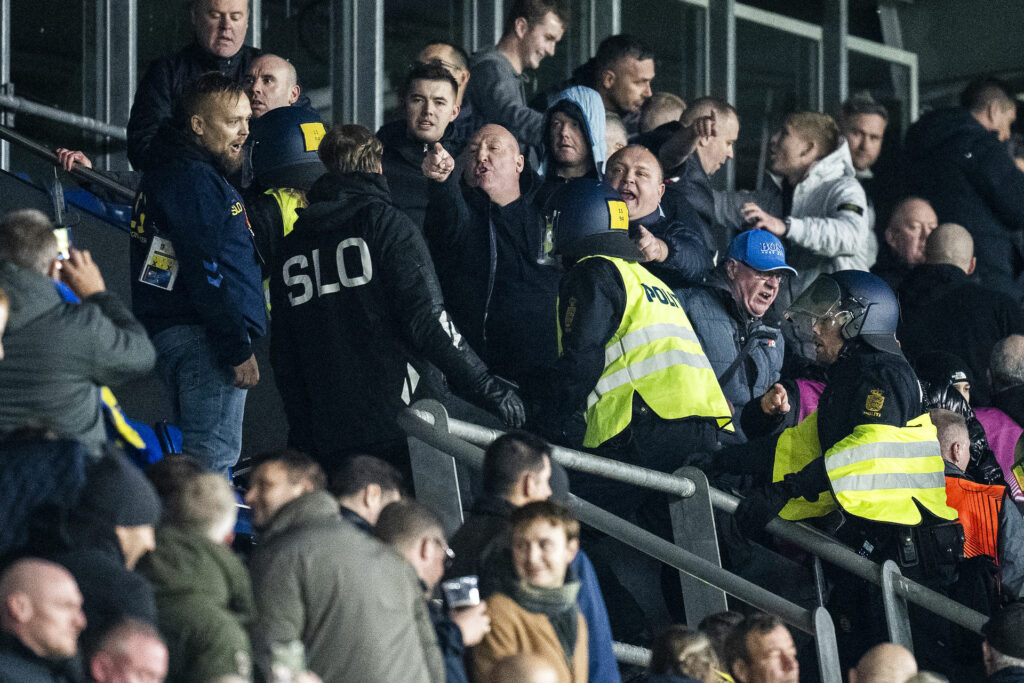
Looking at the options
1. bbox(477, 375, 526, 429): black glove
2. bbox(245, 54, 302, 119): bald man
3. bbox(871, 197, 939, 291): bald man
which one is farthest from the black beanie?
bbox(871, 197, 939, 291): bald man

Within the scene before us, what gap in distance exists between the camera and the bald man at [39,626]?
3760mm

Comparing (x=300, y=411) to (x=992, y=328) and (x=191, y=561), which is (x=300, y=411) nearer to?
(x=191, y=561)

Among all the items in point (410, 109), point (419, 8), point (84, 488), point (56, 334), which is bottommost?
point (84, 488)

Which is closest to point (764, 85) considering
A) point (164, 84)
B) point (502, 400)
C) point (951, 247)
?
point (951, 247)

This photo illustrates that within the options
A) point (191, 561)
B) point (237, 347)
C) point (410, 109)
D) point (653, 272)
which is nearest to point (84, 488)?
point (191, 561)

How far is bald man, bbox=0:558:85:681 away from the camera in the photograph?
3.76 meters

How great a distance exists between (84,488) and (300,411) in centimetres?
193

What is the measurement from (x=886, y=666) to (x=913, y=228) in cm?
408

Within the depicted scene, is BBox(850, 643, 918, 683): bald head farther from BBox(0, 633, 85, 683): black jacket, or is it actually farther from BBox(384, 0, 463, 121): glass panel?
BBox(384, 0, 463, 121): glass panel

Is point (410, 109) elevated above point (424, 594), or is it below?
above

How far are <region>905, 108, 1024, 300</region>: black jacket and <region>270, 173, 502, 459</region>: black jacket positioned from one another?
474 cm

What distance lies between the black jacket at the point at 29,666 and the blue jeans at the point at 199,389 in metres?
2.06

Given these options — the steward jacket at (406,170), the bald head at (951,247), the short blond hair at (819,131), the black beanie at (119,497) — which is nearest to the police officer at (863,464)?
the steward jacket at (406,170)

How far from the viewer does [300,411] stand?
20.0 ft
